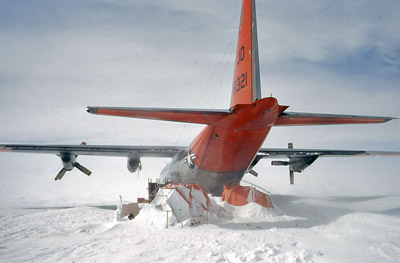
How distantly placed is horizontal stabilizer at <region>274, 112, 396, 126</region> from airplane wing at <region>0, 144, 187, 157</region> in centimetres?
996

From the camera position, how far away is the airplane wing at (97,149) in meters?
16.6

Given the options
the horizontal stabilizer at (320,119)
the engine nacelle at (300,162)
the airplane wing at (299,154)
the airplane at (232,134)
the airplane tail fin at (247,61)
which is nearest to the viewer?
the horizontal stabilizer at (320,119)

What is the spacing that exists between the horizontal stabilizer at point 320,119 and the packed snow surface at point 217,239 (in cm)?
380

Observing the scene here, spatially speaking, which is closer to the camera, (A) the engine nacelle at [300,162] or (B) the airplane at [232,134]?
(B) the airplane at [232,134]

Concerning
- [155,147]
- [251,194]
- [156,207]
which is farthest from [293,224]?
[155,147]

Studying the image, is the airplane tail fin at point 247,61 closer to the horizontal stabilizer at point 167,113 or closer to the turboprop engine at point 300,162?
the horizontal stabilizer at point 167,113

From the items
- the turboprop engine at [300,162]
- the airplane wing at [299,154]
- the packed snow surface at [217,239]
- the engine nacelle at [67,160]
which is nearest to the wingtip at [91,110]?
the packed snow surface at [217,239]

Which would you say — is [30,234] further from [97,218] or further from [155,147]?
[155,147]

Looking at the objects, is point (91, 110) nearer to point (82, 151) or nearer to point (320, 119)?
point (320, 119)

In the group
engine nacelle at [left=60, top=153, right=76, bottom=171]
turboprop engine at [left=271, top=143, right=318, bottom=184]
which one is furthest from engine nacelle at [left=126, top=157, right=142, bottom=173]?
turboprop engine at [left=271, top=143, right=318, bottom=184]

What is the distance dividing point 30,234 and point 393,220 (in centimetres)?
1395

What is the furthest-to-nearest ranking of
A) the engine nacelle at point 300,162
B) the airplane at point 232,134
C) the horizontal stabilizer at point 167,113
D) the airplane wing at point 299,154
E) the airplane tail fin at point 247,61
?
the airplane wing at point 299,154
the engine nacelle at point 300,162
the airplane tail fin at point 247,61
the airplane at point 232,134
the horizontal stabilizer at point 167,113

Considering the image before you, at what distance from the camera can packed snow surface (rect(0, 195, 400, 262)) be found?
6371 mm

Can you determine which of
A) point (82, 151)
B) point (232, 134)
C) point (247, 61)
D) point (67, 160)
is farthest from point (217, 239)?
point (82, 151)
